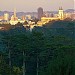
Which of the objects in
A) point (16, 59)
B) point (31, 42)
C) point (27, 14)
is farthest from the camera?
point (27, 14)

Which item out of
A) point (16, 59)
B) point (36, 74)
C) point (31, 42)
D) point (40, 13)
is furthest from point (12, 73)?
point (40, 13)

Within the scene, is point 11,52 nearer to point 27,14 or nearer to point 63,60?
point 63,60

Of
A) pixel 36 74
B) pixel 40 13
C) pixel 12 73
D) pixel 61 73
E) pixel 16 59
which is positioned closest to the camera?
pixel 61 73

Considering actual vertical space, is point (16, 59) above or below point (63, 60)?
below

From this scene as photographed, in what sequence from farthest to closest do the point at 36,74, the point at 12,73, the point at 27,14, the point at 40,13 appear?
the point at 27,14, the point at 40,13, the point at 36,74, the point at 12,73

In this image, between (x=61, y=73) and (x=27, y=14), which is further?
(x=27, y=14)

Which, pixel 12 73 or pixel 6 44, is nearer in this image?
pixel 12 73

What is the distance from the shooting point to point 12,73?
18234 millimetres

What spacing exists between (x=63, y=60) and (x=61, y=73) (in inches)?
33.0

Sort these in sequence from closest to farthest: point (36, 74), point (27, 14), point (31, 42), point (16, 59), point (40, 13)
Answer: point (36, 74), point (16, 59), point (31, 42), point (40, 13), point (27, 14)

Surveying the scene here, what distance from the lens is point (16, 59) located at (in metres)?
23.6

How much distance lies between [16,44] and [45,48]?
1.50 meters

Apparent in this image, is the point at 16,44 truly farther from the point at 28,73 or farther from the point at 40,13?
the point at 40,13

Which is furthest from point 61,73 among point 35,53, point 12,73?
point 35,53
